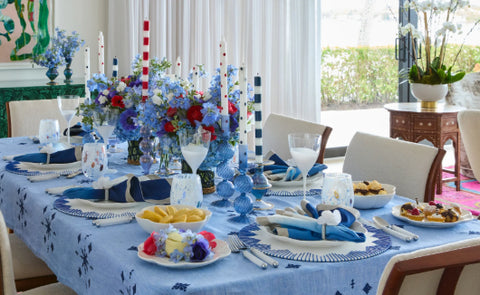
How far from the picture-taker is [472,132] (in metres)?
4.12

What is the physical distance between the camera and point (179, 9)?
523 centimetres

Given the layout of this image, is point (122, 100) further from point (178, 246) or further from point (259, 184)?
point (178, 246)

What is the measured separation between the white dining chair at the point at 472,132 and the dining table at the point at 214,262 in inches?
87.7

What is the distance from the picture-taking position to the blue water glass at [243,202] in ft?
6.01

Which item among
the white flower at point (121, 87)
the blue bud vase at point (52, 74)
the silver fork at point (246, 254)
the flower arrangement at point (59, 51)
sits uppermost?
the flower arrangement at point (59, 51)

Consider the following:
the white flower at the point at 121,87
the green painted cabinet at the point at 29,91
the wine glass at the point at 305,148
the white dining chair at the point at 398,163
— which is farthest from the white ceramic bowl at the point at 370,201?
the green painted cabinet at the point at 29,91

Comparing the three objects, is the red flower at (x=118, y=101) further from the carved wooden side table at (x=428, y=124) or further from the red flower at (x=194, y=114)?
the carved wooden side table at (x=428, y=124)

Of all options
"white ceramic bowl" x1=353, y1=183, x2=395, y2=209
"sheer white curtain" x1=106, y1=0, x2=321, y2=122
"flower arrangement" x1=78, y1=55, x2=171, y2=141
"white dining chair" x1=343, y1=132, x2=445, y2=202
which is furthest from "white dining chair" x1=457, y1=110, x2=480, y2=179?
"white ceramic bowl" x1=353, y1=183, x2=395, y2=209

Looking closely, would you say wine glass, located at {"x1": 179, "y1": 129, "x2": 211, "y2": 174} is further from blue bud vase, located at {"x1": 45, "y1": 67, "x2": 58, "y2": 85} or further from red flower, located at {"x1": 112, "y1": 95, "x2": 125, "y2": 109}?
blue bud vase, located at {"x1": 45, "y1": 67, "x2": 58, "y2": 85}

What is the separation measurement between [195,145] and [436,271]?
0.91 m

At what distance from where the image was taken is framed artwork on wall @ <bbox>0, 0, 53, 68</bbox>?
4.73m

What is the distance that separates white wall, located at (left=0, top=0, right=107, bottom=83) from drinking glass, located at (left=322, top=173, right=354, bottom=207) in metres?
3.51

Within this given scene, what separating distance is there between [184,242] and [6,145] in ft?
6.16

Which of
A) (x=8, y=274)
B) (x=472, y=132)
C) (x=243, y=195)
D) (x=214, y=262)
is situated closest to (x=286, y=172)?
(x=243, y=195)
